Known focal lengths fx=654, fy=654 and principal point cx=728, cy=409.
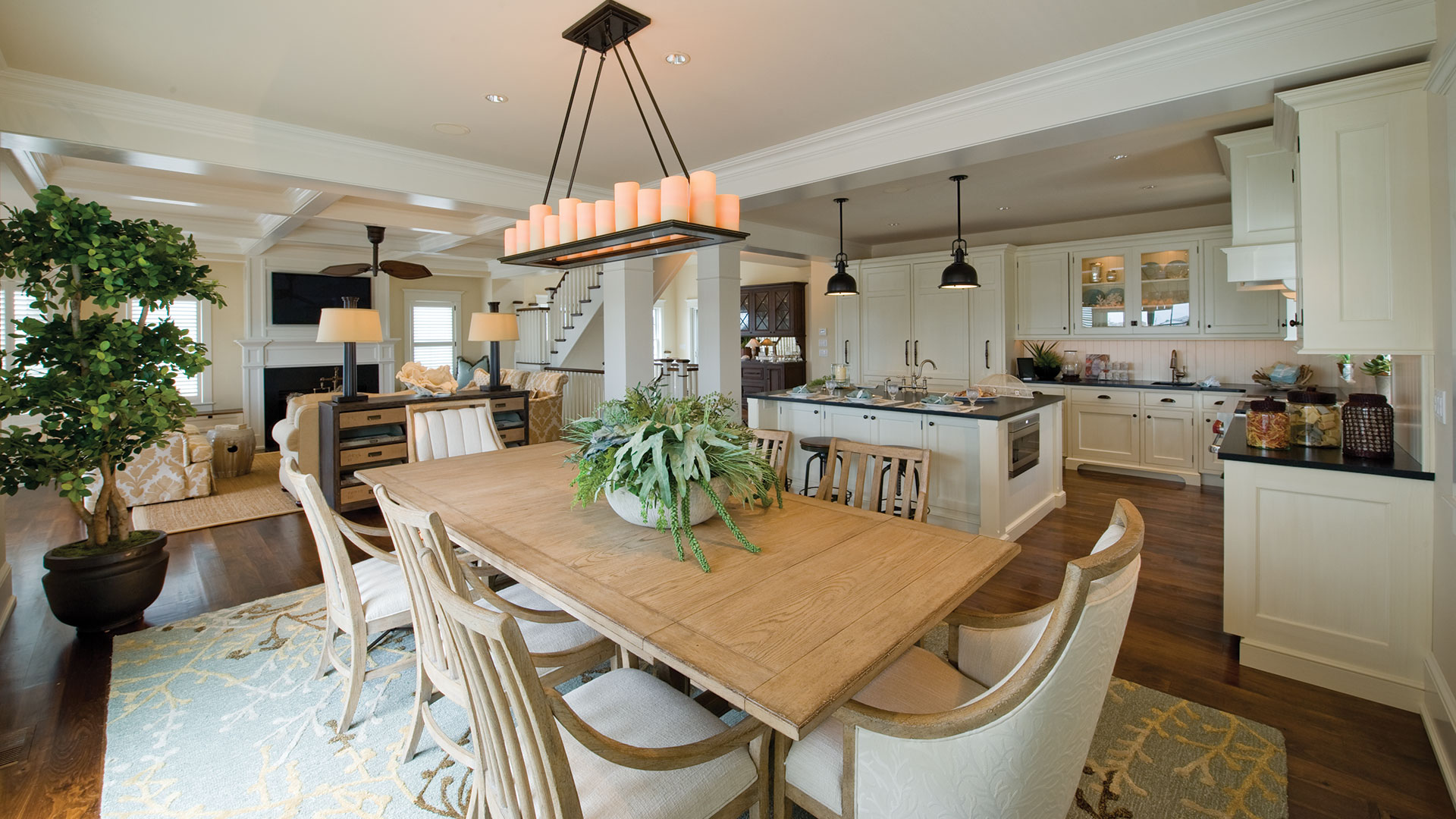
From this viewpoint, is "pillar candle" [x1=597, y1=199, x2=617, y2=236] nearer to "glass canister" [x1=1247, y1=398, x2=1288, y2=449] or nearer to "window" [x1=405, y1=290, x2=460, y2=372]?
"glass canister" [x1=1247, y1=398, x2=1288, y2=449]

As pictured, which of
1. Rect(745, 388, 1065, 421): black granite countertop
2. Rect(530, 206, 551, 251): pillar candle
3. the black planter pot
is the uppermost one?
Rect(530, 206, 551, 251): pillar candle

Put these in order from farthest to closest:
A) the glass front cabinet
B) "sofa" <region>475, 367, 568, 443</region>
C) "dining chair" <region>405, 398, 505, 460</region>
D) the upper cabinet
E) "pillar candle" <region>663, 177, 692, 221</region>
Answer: "sofa" <region>475, 367, 568, 443</region> → the glass front cabinet → "dining chair" <region>405, 398, 505, 460</region> → the upper cabinet → "pillar candle" <region>663, 177, 692, 221</region>

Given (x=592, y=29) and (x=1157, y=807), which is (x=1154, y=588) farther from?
(x=592, y=29)

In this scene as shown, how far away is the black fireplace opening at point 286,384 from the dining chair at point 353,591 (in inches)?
272

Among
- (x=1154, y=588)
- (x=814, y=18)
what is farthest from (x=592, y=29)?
(x=1154, y=588)

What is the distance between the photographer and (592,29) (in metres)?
2.49

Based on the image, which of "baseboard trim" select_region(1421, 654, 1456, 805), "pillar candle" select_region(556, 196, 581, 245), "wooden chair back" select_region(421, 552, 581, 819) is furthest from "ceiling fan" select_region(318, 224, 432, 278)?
"baseboard trim" select_region(1421, 654, 1456, 805)

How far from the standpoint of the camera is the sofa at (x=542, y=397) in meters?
7.06

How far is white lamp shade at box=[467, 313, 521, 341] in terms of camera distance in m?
5.62

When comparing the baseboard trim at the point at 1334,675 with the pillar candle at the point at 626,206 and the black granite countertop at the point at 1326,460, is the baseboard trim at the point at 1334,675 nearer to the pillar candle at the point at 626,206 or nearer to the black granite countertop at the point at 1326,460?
the black granite countertop at the point at 1326,460

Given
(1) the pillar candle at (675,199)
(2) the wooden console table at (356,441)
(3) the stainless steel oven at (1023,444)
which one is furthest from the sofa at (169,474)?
(3) the stainless steel oven at (1023,444)

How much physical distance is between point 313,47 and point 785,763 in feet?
10.3

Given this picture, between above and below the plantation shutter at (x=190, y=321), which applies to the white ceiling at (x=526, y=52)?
above

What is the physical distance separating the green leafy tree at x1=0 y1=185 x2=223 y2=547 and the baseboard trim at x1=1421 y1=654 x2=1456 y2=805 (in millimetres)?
4823
